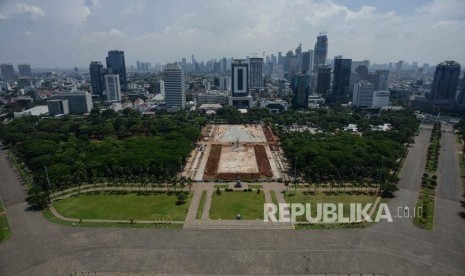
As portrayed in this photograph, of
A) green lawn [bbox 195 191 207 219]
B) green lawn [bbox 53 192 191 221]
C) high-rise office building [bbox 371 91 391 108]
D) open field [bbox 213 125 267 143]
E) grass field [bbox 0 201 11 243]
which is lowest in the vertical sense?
grass field [bbox 0 201 11 243]

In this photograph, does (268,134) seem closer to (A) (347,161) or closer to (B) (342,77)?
(A) (347,161)

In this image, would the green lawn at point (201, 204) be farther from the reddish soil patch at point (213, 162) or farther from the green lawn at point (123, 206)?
the reddish soil patch at point (213, 162)

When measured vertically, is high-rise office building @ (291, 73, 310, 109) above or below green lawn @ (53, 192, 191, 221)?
above

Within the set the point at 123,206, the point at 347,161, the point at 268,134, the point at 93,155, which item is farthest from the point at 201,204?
the point at 268,134

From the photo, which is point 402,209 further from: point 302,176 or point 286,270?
point 286,270

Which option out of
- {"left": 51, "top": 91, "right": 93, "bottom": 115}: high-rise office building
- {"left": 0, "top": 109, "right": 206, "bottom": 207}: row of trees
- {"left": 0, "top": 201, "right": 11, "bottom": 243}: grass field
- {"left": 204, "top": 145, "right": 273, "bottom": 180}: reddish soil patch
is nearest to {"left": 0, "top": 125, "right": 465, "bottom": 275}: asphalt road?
{"left": 0, "top": 201, "right": 11, "bottom": 243}: grass field

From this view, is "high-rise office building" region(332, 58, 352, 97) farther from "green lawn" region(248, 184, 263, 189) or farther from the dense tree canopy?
"green lawn" region(248, 184, 263, 189)
